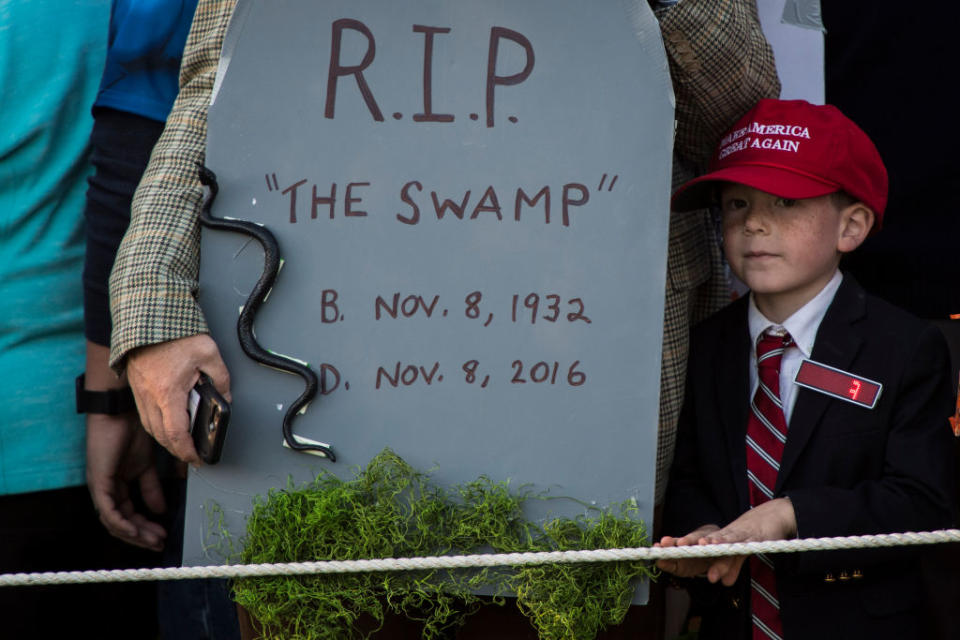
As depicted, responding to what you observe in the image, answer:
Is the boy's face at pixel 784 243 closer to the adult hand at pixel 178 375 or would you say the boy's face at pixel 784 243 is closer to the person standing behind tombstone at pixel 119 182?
the adult hand at pixel 178 375

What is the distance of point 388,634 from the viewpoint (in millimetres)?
1207

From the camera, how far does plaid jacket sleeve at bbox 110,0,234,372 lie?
44.3 inches

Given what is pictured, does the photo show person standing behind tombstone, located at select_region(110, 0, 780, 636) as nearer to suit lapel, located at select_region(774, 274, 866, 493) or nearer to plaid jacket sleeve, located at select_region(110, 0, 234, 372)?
plaid jacket sleeve, located at select_region(110, 0, 234, 372)

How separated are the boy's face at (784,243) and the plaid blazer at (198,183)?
3.1 inches

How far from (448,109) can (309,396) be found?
400 mm

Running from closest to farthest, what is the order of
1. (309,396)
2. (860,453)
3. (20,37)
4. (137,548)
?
(309,396), (860,453), (20,37), (137,548)

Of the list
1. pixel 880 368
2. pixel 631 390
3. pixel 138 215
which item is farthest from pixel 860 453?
pixel 138 215

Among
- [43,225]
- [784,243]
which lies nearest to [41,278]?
[43,225]

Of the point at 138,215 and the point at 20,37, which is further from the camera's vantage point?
the point at 20,37

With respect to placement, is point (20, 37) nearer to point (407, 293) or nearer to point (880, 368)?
point (407, 293)

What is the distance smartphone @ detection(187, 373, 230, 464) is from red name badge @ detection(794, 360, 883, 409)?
0.78 metres

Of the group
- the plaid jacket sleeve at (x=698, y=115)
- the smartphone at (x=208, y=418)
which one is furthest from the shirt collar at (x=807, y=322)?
the smartphone at (x=208, y=418)

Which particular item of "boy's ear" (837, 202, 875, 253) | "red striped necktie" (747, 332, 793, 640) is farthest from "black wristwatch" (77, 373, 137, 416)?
"boy's ear" (837, 202, 875, 253)

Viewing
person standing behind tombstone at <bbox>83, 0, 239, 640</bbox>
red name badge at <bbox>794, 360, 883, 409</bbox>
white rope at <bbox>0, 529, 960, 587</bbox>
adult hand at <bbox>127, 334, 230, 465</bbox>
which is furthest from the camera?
person standing behind tombstone at <bbox>83, 0, 239, 640</bbox>
